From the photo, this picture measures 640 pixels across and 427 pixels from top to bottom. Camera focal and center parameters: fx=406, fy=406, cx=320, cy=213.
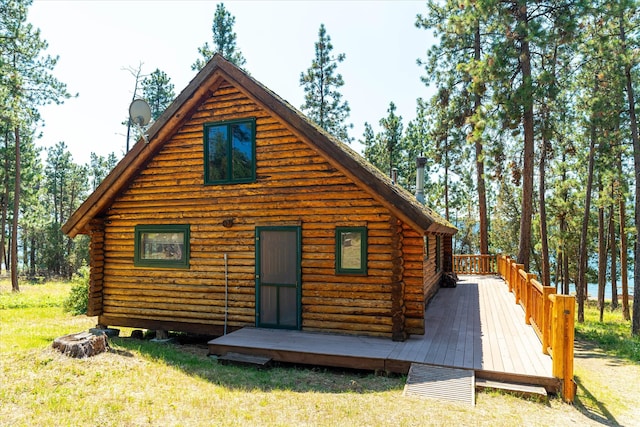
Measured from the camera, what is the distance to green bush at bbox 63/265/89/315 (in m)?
13.8

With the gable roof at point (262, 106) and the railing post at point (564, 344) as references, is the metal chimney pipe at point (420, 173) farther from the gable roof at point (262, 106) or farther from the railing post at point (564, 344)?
the railing post at point (564, 344)

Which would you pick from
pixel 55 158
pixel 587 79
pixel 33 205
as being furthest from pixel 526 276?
pixel 55 158

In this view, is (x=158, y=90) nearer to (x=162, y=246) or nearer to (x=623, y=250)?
(x=162, y=246)

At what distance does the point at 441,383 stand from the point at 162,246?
23.4ft

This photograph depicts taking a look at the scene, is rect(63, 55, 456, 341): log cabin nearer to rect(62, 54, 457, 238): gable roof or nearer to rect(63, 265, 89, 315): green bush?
rect(62, 54, 457, 238): gable roof

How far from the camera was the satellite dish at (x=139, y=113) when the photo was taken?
948cm

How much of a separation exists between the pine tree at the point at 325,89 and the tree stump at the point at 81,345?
2149 cm

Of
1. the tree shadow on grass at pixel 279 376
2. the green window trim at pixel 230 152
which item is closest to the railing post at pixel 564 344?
the tree shadow on grass at pixel 279 376

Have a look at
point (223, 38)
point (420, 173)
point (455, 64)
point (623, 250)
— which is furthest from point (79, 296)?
point (623, 250)

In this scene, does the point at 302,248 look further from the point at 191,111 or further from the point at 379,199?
the point at 191,111

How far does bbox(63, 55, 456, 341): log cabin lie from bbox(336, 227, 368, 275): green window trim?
0.02 m

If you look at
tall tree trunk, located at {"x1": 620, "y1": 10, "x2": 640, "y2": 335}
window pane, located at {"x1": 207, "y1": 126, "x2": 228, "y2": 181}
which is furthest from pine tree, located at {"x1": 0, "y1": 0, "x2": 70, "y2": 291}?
tall tree trunk, located at {"x1": 620, "y1": 10, "x2": 640, "y2": 335}

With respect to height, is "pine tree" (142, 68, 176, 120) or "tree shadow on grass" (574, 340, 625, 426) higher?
"pine tree" (142, 68, 176, 120)

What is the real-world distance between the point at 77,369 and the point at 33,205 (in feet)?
98.7
